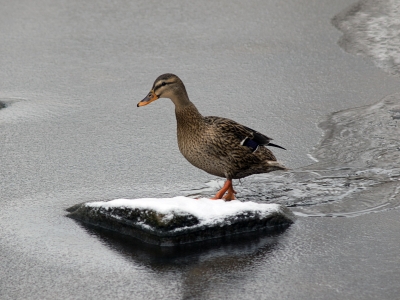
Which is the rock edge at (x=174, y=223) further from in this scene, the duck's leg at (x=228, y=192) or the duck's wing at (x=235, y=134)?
the duck's wing at (x=235, y=134)

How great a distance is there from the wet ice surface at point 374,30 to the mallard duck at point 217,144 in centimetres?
307

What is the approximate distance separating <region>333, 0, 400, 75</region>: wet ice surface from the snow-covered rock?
12.0 ft

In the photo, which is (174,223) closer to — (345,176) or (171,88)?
(171,88)

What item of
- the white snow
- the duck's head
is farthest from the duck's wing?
the white snow

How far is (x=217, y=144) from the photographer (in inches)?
215

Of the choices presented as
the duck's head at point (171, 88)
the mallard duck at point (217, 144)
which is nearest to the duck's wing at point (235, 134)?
the mallard duck at point (217, 144)

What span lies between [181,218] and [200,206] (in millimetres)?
196

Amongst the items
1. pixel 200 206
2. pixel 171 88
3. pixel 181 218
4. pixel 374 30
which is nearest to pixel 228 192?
pixel 200 206

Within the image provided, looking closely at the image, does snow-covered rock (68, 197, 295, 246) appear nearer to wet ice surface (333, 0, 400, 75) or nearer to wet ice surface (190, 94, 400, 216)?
wet ice surface (190, 94, 400, 216)

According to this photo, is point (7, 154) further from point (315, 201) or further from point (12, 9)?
point (12, 9)

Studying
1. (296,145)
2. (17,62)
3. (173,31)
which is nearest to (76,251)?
(296,145)

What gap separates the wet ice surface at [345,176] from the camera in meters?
5.43

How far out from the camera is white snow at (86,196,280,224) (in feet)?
16.0

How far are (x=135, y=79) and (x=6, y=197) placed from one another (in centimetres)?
294
